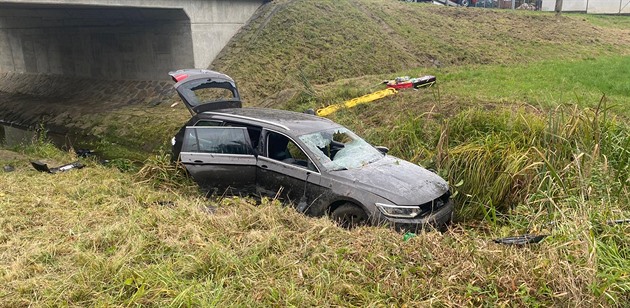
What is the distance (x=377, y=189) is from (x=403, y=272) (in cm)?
219

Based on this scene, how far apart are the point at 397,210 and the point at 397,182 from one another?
1.62 feet

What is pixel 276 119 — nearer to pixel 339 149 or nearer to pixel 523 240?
pixel 339 149

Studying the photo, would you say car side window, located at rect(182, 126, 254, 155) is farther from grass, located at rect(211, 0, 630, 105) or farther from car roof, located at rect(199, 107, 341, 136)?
grass, located at rect(211, 0, 630, 105)

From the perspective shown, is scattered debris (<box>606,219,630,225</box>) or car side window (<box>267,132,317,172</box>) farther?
car side window (<box>267,132,317,172</box>)

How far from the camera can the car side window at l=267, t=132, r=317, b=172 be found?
21.0ft

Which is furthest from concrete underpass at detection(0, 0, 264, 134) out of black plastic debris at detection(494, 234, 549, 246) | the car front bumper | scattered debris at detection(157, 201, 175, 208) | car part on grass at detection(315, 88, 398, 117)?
black plastic debris at detection(494, 234, 549, 246)

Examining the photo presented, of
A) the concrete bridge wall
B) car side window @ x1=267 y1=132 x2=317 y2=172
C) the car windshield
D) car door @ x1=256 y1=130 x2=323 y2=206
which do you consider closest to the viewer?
car door @ x1=256 y1=130 x2=323 y2=206

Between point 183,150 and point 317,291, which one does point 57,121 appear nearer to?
point 183,150

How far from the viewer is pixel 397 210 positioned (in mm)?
5500

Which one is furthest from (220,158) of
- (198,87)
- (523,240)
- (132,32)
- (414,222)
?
(132,32)

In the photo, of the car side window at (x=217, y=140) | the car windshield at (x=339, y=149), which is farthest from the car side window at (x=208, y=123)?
the car windshield at (x=339, y=149)

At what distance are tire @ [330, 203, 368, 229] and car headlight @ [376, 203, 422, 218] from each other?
246 mm

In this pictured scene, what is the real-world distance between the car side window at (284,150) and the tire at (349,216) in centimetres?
93

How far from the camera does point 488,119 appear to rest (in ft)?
27.9
